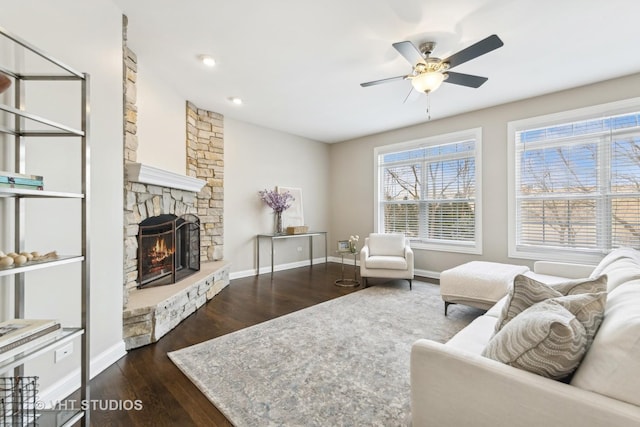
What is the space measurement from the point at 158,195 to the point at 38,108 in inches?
64.8

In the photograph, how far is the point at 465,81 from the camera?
2725mm

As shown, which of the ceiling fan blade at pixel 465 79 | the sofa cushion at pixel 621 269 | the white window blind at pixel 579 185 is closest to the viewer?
the sofa cushion at pixel 621 269

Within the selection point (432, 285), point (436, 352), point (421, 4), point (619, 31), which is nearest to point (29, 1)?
point (421, 4)

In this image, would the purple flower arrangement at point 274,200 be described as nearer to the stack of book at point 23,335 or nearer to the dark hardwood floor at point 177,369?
the dark hardwood floor at point 177,369

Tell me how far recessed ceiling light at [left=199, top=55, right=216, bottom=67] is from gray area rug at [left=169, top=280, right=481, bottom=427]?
9.05 ft

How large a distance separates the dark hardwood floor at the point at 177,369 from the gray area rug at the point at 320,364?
10cm

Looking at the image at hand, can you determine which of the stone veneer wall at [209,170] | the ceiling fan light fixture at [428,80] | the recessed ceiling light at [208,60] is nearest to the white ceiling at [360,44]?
the recessed ceiling light at [208,60]

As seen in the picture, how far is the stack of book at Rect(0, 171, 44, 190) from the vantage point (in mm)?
1183

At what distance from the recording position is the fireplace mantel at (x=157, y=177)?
8.70 feet

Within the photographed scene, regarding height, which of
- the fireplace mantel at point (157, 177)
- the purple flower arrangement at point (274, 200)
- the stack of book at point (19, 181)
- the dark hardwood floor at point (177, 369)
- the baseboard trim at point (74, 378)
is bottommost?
the dark hardwood floor at point (177, 369)

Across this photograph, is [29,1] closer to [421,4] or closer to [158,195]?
[158,195]

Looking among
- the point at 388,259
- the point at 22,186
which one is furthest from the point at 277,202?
the point at 22,186

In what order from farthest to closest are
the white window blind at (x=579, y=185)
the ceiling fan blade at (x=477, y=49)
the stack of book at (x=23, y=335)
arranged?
the white window blind at (x=579, y=185) → the ceiling fan blade at (x=477, y=49) → the stack of book at (x=23, y=335)

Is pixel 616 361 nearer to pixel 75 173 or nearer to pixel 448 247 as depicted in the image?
pixel 75 173
